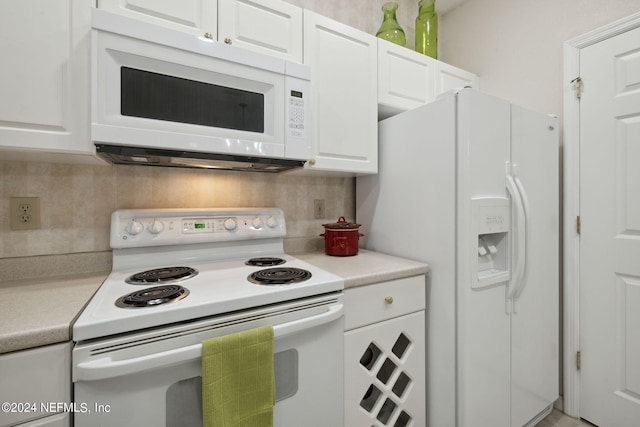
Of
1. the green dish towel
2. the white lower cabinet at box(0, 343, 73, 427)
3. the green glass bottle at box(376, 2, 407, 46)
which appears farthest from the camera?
Answer: the green glass bottle at box(376, 2, 407, 46)

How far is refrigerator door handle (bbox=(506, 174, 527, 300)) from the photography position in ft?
4.34

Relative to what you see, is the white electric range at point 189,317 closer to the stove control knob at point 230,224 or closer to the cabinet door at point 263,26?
the stove control knob at point 230,224

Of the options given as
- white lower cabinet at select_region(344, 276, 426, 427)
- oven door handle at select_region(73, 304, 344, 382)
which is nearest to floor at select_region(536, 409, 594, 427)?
white lower cabinet at select_region(344, 276, 426, 427)

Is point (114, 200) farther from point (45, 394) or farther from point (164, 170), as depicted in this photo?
point (45, 394)

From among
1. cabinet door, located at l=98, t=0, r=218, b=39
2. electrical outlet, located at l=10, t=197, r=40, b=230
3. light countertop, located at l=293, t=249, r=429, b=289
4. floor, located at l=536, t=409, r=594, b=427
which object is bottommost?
floor, located at l=536, t=409, r=594, b=427

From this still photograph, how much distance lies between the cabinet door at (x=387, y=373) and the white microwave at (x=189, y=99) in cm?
88

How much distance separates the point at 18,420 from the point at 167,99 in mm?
1015

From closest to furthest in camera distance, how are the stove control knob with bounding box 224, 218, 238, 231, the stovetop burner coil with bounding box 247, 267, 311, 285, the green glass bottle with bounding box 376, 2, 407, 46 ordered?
the stovetop burner coil with bounding box 247, 267, 311, 285
the stove control knob with bounding box 224, 218, 238, 231
the green glass bottle with bounding box 376, 2, 407, 46

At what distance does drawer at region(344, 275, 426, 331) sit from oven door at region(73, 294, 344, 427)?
0.28 ft

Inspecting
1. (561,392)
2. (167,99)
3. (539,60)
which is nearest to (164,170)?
(167,99)

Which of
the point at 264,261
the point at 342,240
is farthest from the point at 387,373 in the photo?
the point at 264,261

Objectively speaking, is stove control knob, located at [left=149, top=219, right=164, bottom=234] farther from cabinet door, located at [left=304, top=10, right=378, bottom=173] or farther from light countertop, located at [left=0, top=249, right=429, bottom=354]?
cabinet door, located at [left=304, top=10, right=378, bottom=173]

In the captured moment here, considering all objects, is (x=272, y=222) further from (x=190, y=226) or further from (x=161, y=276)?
(x=161, y=276)

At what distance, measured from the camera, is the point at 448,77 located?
1913 mm
